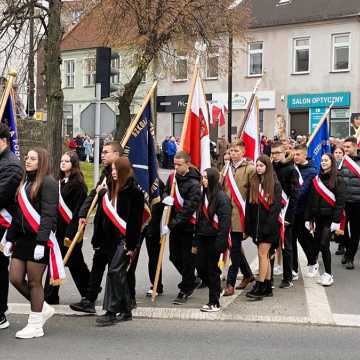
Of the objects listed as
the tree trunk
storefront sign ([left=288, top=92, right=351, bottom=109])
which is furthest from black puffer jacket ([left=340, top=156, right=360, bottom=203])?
storefront sign ([left=288, top=92, right=351, bottom=109])

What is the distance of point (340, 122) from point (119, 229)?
1207 inches

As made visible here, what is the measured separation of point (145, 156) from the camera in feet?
24.7

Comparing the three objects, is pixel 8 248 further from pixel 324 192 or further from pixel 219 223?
pixel 324 192

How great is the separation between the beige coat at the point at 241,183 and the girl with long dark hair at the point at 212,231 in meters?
0.71

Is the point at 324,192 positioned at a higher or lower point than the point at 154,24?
lower

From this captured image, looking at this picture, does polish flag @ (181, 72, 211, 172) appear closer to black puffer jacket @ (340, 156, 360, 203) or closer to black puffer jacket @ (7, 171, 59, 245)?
black puffer jacket @ (7, 171, 59, 245)

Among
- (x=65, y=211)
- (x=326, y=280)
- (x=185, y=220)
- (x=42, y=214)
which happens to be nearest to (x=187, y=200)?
(x=185, y=220)

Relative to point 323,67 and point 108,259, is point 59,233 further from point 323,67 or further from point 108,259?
point 323,67

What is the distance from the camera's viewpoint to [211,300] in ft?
22.9

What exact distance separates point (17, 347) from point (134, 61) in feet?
55.0

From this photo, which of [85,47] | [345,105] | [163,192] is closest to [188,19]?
[163,192]

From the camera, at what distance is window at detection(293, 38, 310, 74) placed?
3709 cm

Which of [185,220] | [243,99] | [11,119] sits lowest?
[185,220]

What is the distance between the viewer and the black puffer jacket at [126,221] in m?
6.47
